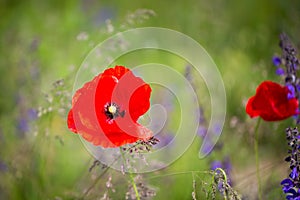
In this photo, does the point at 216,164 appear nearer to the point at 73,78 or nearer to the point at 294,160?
the point at 73,78

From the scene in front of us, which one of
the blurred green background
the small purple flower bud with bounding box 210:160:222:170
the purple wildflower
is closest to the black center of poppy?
the blurred green background

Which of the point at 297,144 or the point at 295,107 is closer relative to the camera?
the point at 297,144

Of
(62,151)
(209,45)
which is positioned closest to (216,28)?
(209,45)

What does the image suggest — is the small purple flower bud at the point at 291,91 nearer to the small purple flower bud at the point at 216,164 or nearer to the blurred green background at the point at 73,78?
the blurred green background at the point at 73,78

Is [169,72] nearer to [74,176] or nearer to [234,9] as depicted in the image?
[74,176]

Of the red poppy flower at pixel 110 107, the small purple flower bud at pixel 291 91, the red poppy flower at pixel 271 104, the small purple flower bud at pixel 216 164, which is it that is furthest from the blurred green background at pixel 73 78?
the small purple flower bud at pixel 291 91

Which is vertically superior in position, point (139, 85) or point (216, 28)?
point (216, 28)

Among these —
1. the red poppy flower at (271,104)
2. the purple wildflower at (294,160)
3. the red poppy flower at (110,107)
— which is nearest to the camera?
the red poppy flower at (110,107)
